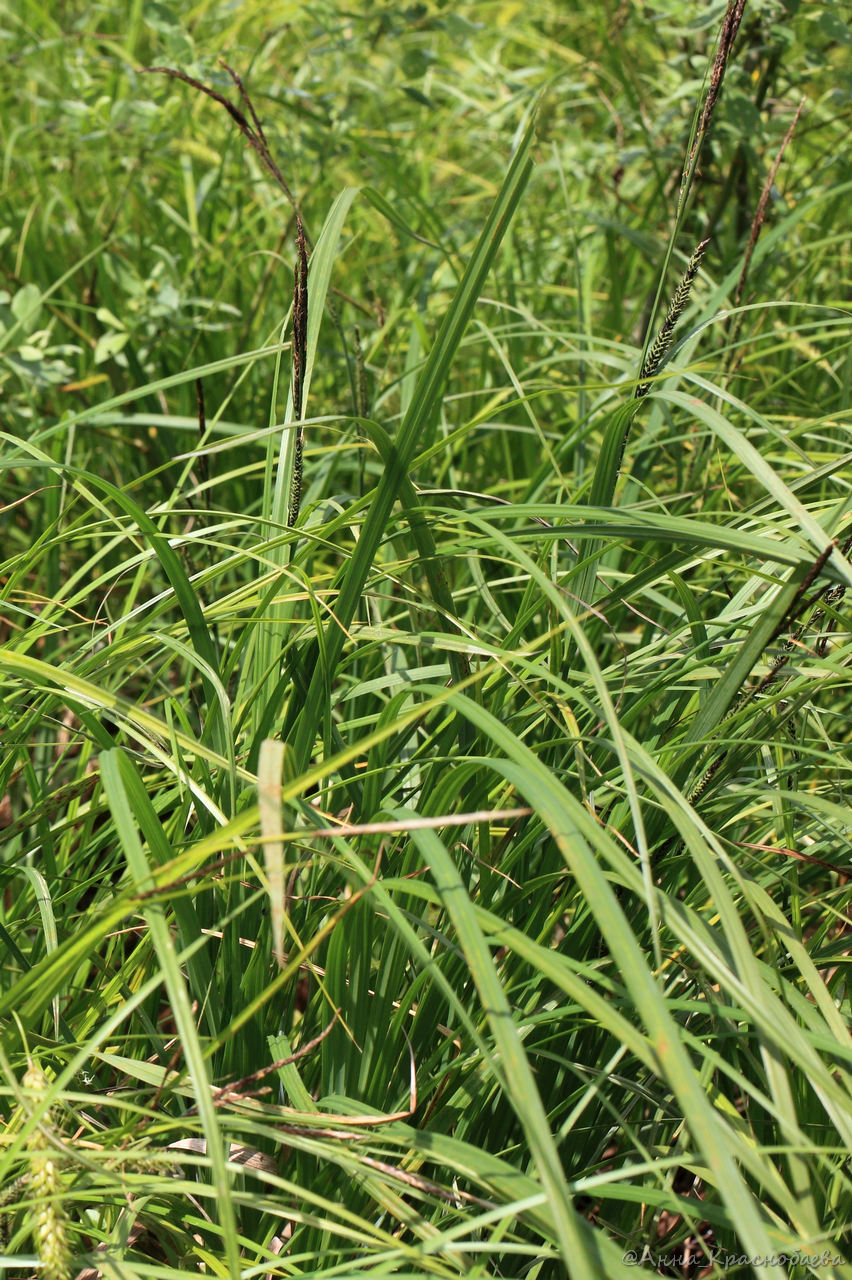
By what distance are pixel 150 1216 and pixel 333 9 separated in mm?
2434

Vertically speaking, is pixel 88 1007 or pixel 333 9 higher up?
pixel 333 9

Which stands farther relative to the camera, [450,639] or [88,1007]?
[88,1007]

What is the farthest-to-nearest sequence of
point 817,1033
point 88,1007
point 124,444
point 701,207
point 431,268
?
point 701,207, point 124,444, point 431,268, point 88,1007, point 817,1033

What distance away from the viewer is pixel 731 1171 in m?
0.62

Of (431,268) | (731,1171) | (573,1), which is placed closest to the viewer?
(731,1171)

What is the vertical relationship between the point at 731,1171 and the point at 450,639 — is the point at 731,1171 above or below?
below

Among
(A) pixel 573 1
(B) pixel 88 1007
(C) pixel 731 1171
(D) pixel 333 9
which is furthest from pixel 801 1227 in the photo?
(A) pixel 573 1

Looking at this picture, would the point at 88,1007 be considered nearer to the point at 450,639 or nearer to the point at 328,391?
the point at 450,639

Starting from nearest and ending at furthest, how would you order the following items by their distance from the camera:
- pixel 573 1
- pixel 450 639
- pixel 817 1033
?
pixel 817 1033
pixel 450 639
pixel 573 1

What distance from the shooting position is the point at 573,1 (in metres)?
4.27

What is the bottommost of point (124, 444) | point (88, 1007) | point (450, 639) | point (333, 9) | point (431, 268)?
point (88, 1007)

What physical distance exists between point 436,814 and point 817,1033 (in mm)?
391

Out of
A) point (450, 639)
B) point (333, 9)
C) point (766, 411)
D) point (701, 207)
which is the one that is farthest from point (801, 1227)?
point (333, 9)

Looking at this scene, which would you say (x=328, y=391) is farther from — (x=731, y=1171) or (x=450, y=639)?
(x=731, y=1171)
